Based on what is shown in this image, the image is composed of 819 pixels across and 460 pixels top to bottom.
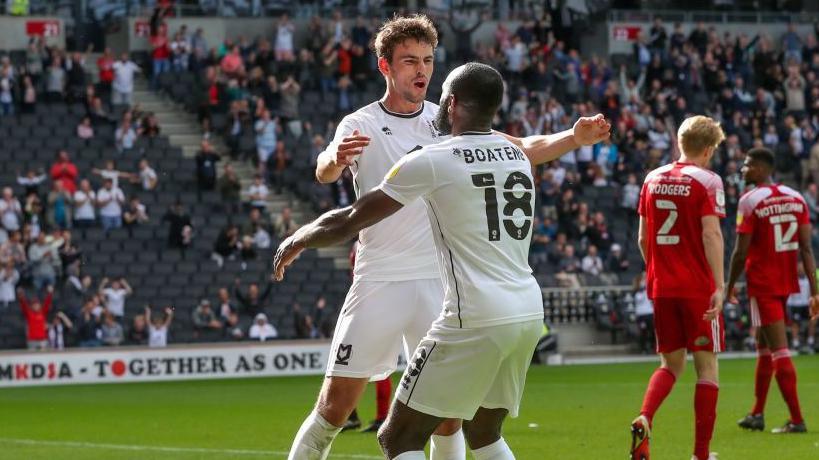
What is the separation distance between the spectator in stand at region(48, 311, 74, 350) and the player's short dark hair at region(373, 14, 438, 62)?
Answer: 1838 centimetres

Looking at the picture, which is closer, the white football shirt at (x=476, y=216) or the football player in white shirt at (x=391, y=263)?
the white football shirt at (x=476, y=216)

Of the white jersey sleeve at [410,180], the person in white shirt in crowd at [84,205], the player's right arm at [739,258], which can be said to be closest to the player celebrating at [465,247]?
the white jersey sleeve at [410,180]

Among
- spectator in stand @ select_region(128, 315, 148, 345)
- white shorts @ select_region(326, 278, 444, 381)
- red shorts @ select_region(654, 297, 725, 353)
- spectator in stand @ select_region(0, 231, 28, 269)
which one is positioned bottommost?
spectator in stand @ select_region(128, 315, 148, 345)

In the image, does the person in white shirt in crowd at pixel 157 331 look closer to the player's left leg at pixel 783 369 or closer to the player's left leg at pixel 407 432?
the player's left leg at pixel 783 369

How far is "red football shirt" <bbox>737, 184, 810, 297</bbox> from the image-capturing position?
12.5 m

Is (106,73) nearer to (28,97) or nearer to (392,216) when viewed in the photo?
(28,97)

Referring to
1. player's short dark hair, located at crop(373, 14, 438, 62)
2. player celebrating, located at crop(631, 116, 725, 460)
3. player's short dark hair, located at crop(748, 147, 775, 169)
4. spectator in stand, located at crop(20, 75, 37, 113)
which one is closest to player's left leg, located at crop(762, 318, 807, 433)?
player's short dark hair, located at crop(748, 147, 775, 169)

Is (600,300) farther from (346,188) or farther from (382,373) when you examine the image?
(382,373)

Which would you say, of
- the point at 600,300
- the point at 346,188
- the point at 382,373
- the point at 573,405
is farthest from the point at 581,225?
the point at 382,373

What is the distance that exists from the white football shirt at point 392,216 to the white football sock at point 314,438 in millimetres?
769

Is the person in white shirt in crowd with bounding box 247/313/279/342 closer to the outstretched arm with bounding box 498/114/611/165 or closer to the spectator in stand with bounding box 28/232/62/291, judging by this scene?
the spectator in stand with bounding box 28/232/62/291

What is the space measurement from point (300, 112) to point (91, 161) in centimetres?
503

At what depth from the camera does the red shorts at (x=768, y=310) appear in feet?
41.6

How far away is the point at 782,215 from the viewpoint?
1259cm
